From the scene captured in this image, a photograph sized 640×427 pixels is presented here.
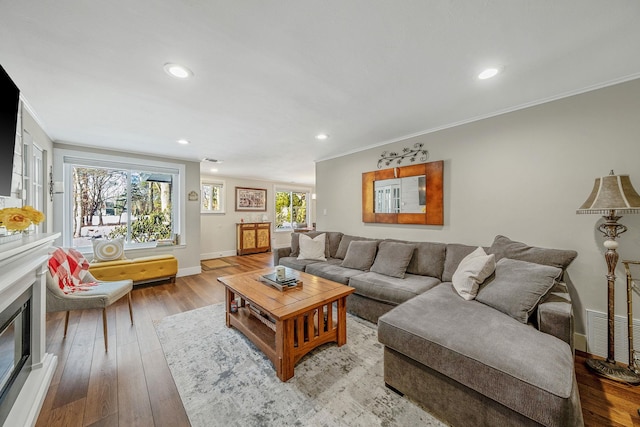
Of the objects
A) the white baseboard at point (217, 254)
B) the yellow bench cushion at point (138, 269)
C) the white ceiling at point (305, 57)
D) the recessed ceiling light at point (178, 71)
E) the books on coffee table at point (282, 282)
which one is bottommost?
the white baseboard at point (217, 254)

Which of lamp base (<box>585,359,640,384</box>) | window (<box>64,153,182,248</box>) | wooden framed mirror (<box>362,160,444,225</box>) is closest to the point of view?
lamp base (<box>585,359,640,384</box>)

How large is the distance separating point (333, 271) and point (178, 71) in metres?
2.62

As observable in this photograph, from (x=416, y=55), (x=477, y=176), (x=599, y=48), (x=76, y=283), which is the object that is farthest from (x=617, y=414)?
(x=76, y=283)

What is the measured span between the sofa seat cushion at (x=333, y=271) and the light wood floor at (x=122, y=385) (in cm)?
185

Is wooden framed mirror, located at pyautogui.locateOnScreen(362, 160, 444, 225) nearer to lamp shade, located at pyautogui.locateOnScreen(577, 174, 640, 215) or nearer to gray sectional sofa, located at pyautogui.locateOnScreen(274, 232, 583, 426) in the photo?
gray sectional sofa, located at pyautogui.locateOnScreen(274, 232, 583, 426)

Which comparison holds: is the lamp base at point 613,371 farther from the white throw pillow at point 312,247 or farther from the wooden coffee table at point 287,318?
the white throw pillow at point 312,247

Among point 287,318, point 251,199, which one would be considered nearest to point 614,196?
point 287,318

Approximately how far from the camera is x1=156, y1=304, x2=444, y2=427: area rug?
1449mm

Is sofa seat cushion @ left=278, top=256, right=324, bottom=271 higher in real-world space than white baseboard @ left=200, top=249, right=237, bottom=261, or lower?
higher

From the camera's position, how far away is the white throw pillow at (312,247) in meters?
3.87

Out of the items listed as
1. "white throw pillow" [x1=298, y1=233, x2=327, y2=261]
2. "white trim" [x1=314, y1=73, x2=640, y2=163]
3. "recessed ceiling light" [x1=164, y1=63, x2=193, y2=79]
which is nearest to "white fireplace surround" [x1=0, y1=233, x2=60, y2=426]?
"recessed ceiling light" [x1=164, y1=63, x2=193, y2=79]

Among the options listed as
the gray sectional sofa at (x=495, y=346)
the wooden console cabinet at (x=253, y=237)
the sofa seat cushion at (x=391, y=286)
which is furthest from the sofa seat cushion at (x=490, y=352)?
the wooden console cabinet at (x=253, y=237)

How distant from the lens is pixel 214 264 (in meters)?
5.67

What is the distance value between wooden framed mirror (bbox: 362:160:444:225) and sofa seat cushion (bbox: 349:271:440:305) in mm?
840
